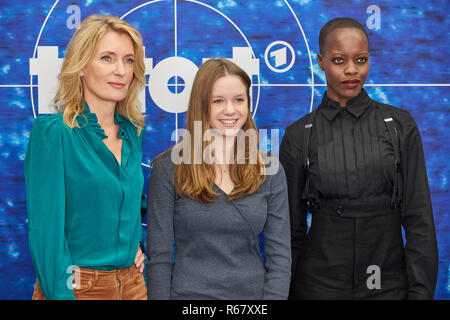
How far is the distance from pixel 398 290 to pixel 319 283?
37 centimetres

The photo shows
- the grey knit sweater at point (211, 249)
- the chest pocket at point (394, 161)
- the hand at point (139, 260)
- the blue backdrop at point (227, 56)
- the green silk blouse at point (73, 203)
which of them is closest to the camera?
the green silk blouse at point (73, 203)

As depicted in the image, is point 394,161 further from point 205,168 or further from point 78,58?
point 78,58

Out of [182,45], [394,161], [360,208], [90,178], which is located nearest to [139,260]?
[90,178]

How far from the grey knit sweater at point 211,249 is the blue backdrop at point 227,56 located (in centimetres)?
97

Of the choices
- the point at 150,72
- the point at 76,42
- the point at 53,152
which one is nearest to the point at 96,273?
the point at 53,152

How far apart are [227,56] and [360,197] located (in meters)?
1.20

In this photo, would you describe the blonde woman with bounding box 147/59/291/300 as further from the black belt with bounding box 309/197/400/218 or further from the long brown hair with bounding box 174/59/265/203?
the black belt with bounding box 309/197/400/218

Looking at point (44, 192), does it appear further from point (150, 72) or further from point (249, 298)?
point (150, 72)

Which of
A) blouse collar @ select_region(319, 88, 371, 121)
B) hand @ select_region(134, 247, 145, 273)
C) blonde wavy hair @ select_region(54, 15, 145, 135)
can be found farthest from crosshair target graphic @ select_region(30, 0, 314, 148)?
hand @ select_region(134, 247, 145, 273)

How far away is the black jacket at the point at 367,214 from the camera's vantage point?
6.99 feet

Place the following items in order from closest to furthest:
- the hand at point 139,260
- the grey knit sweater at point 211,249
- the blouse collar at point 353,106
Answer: the grey knit sweater at point 211,249
the hand at point 139,260
the blouse collar at point 353,106

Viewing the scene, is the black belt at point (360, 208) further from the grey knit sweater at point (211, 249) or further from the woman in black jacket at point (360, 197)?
the grey knit sweater at point (211, 249)

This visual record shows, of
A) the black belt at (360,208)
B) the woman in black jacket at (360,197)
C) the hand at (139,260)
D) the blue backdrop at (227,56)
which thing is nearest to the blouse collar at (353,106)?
the woman in black jacket at (360,197)

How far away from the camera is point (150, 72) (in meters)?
2.76
